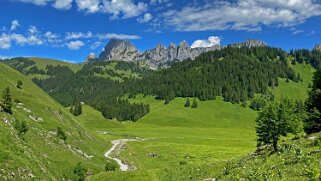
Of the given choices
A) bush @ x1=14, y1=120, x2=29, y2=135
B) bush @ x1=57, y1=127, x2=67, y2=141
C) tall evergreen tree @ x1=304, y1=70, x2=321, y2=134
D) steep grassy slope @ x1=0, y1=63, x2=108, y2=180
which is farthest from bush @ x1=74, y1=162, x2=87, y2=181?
tall evergreen tree @ x1=304, y1=70, x2=321, y2=134

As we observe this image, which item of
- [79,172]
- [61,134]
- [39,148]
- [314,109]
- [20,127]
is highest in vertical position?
[314,109]

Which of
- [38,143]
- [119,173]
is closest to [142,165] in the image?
[38,143]

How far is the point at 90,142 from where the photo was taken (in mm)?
103438

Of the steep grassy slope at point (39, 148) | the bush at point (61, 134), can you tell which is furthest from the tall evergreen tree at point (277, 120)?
the bush at point (61, 134)

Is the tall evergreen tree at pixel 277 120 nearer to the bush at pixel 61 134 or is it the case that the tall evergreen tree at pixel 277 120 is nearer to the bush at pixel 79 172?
the bush at pixel 79 172

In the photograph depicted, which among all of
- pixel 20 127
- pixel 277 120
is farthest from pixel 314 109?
pixel 20 127

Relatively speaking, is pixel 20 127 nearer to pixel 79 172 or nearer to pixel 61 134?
pixel 79 172

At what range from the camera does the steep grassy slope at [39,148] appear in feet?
161

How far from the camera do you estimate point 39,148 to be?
66.4m

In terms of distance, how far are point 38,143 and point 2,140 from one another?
17.3 meters

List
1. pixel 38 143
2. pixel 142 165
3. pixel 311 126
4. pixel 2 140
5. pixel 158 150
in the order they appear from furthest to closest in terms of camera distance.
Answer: pixel 158 150, pixel 142 165, pixel 38 143, pixel 311 126, pixel 2 140

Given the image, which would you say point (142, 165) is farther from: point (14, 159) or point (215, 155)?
point (14, 159)

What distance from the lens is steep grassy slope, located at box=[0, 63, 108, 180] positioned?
49.0m

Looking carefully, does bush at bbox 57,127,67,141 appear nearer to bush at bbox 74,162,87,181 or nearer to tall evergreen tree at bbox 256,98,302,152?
bush at bbox 74,162,87,181
